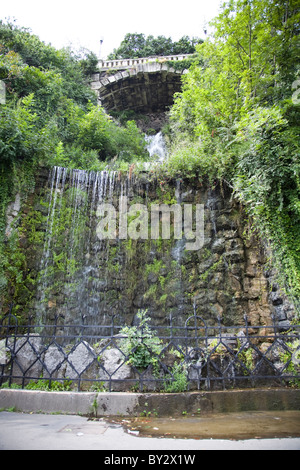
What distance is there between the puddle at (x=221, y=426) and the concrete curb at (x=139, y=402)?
12 centimetres

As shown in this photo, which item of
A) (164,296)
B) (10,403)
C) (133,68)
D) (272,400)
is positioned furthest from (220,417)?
(133,68)

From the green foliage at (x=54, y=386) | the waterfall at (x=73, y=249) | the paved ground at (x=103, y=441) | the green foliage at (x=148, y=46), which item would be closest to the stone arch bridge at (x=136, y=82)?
the green foliage at (x=148, y=46)

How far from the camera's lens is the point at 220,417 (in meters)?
3.27

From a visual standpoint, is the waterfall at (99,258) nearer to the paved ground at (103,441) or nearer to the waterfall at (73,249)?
the waterfall at (73,249)

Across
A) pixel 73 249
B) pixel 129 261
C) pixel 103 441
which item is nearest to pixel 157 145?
pixel 129 261

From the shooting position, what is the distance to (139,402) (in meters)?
3.27

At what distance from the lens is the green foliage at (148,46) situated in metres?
15.9

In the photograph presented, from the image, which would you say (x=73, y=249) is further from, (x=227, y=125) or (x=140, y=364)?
(x=227, y=125)

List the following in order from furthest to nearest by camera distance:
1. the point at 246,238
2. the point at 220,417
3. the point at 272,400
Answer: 1. the point at 246,238
2. the point at 272,400
3. the point at 220,417

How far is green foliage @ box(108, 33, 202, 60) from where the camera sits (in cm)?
1587

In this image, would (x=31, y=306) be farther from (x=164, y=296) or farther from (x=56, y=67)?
(x=56, y=67)

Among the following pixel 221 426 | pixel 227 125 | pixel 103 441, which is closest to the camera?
pixel 103 441

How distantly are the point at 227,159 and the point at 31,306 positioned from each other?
597cm

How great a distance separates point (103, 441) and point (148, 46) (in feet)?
62.2
